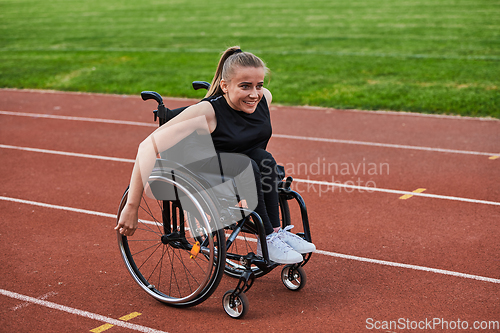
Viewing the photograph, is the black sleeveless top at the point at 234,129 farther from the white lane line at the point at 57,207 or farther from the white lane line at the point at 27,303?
the white lane line at the point at 57,207

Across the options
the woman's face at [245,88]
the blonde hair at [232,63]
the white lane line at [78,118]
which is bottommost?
the white lane line at [78,118]

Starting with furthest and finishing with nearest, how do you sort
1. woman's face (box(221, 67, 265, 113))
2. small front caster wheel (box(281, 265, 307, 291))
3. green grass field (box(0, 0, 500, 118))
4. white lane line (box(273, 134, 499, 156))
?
green grass field (box(0, 0, 500, 118)) → white lane line (box(273, 134, 499, 156)) → small front caster wheel (box(281, 265, 307, 291)) → woman's face (box(221, 67, 265, 113))

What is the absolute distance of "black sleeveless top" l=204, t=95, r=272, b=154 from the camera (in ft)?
10.1

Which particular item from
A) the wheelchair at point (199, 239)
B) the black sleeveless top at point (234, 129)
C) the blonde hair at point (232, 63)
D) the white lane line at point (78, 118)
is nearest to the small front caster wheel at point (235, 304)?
the wheelchair at point (199, 239)

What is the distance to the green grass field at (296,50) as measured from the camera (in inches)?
375

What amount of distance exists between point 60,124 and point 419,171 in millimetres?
5457

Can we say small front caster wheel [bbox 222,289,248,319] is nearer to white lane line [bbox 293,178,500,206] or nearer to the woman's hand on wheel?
the woman's hand on wheel

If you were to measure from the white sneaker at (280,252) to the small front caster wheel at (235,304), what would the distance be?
0.31m

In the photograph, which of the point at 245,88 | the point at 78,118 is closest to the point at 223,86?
the point at 245,88

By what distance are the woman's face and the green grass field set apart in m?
1.66

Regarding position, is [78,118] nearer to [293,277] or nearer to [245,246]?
[245,246]

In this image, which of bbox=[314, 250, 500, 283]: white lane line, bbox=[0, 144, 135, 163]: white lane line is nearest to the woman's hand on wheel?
bbox=[314, 250, 500, 283]: white lane line

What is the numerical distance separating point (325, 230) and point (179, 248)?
1508 millimetres

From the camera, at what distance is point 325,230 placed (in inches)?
173
